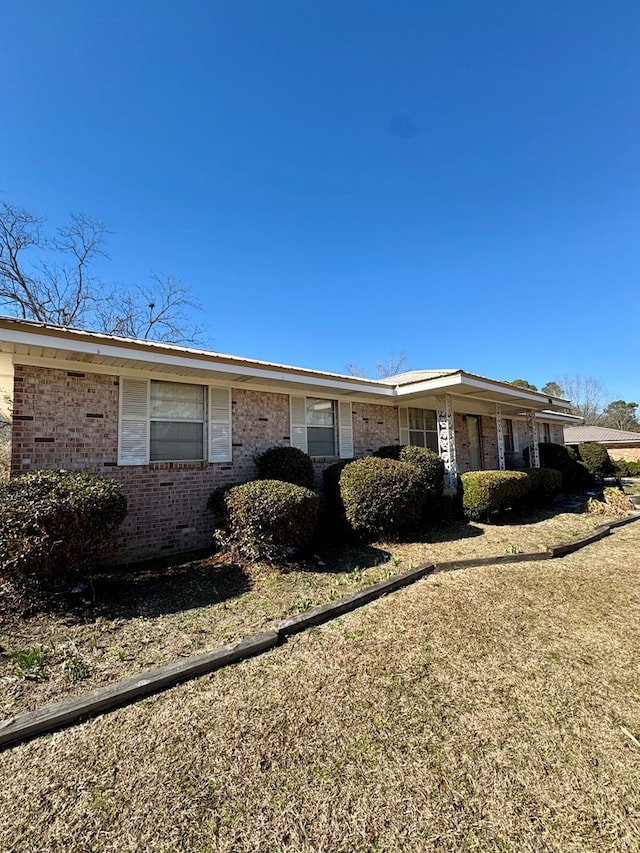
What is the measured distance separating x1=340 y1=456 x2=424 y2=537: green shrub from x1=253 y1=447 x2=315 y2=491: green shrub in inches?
30.7

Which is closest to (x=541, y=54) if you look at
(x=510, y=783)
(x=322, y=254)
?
(x=322, y=254)

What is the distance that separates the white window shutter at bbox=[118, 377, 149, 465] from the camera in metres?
5.86

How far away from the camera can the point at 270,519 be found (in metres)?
5.25

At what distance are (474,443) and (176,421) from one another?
10103 millimetres

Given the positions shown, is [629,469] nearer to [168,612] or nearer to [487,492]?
[487,492]

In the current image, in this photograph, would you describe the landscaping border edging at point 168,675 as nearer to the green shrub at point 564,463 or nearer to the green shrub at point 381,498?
the green shrub at point 381,498

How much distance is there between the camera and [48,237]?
1697 centimetres

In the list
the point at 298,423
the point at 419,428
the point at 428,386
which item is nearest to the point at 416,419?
the point at 419,428

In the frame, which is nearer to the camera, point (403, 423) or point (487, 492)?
point (487, 492)

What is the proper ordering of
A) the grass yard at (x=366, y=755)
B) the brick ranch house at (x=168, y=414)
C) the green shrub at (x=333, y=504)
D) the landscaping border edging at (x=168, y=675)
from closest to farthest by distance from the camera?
the grass yard at (x=366, y=755) < the landscaping border edging at (x=168, y=675) < the brick ranch house at (x=168, y=414) < the green shrub at (x=333, y=504)

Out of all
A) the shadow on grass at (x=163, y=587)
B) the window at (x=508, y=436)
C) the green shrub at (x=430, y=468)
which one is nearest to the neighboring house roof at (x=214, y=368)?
the green shrub at (x=430, y=468)

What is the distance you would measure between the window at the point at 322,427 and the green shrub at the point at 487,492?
8.90ft

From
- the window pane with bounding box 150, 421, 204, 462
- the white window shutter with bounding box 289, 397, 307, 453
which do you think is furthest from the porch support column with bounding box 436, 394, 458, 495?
the window pane with bounding box 150, 421, 204, 462

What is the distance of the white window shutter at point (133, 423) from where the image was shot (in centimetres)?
586
